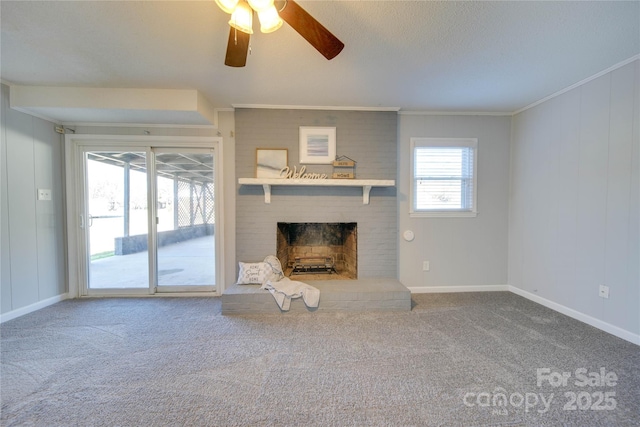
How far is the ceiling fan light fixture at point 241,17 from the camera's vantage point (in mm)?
1266

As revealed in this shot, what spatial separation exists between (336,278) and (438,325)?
1.30 metres

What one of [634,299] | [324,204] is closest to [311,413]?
[324,204]

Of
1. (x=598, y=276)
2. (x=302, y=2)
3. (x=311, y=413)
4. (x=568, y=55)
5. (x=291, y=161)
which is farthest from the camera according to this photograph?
(x=291, y=161)

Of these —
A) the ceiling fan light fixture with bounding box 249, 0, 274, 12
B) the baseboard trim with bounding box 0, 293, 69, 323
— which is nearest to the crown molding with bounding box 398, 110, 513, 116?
the ceiling fan light fixture with bounding box 249, 0, 274, 12

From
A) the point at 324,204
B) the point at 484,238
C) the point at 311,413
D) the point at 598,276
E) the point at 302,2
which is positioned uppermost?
the point at 302,2

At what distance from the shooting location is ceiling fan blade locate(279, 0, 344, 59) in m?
1.26

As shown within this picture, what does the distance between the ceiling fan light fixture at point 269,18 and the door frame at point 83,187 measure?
2.17 metres

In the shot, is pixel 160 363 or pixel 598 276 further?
pixel 598 276

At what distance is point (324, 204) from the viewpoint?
3254 mm

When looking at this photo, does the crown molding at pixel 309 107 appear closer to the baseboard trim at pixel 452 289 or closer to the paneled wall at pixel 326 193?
the paneled wall at pixel 326 193

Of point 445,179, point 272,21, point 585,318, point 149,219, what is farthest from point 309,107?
point 585,318

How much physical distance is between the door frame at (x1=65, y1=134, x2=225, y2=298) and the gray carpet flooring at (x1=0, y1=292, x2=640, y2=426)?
0.57 metres

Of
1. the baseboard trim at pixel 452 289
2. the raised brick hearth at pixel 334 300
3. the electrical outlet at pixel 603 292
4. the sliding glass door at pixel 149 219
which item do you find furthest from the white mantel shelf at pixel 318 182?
the electrical outlet at pixel 603 292

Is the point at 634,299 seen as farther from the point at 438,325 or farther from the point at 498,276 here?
the point at 438,325
